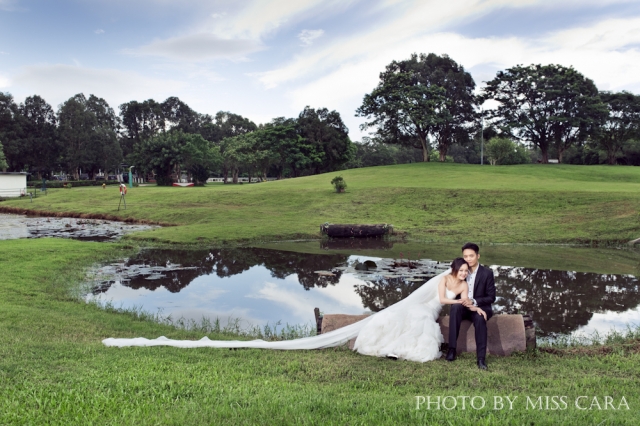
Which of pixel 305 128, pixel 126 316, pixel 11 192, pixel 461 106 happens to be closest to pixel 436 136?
pixel 461 106

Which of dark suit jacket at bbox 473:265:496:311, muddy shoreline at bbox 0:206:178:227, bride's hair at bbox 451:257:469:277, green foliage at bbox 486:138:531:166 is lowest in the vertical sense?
muddy shoreline at bbox 0:206:178:227

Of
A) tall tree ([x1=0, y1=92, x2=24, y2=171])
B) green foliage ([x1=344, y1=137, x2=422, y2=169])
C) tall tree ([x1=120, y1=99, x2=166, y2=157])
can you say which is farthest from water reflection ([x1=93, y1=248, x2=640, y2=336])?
tall tree ([x1=120, y1=99, x2=166, y2=157])

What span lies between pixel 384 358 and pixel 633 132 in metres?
77.9

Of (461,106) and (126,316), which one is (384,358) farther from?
(461,106)

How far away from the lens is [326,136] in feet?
266

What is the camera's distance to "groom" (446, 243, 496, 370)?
746 cm

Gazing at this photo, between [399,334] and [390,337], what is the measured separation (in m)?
0.16

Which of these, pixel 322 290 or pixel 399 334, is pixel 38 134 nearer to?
pixel 322 290

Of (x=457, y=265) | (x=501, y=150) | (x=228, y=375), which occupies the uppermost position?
(x=501, y=150)

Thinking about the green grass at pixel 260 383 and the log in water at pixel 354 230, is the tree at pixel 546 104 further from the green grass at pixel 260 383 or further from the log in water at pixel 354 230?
the green grass at pixel 260 383

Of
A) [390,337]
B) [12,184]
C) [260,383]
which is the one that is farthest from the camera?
[12,184]

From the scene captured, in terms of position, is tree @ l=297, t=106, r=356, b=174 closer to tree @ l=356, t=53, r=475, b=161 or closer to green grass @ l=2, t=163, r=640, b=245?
tree @ l=356, t=53, r=475, b=161

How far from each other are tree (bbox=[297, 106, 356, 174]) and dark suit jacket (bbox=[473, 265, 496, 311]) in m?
71.2

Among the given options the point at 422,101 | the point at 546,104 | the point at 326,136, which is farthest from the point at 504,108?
the point at 326,136
